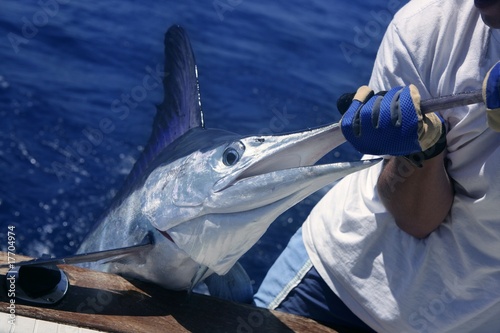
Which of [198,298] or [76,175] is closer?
[198,298]

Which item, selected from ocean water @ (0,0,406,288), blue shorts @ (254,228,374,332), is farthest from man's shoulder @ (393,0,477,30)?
ocean water @ (0,0,406,288)

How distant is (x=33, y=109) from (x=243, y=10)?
10.2 feet

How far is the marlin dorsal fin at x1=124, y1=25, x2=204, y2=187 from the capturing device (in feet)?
8.34

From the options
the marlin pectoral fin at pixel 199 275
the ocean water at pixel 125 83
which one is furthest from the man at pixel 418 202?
the ocean water at pixel 125 83

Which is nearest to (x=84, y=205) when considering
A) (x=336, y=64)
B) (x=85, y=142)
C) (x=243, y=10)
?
(x=85, y=142)

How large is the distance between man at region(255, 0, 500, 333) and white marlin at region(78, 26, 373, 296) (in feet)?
0.59

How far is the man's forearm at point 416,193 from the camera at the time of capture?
1.86 meters

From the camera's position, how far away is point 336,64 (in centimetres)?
673

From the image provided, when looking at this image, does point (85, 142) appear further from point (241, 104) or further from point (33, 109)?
point (241, 104)

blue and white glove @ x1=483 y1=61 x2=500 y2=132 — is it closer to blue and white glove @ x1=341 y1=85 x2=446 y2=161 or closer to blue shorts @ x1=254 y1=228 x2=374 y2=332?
blue and white glove @ x1=341 y1=85 x2=446 y2=161

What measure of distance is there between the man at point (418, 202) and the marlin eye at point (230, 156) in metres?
0.34

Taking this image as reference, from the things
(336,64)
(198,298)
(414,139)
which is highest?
(414,139)

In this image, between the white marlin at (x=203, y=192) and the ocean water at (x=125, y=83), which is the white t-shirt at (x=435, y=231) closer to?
the white marlin at (x=203, y=192)

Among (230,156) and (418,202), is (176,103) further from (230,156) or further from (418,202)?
(418,202)
